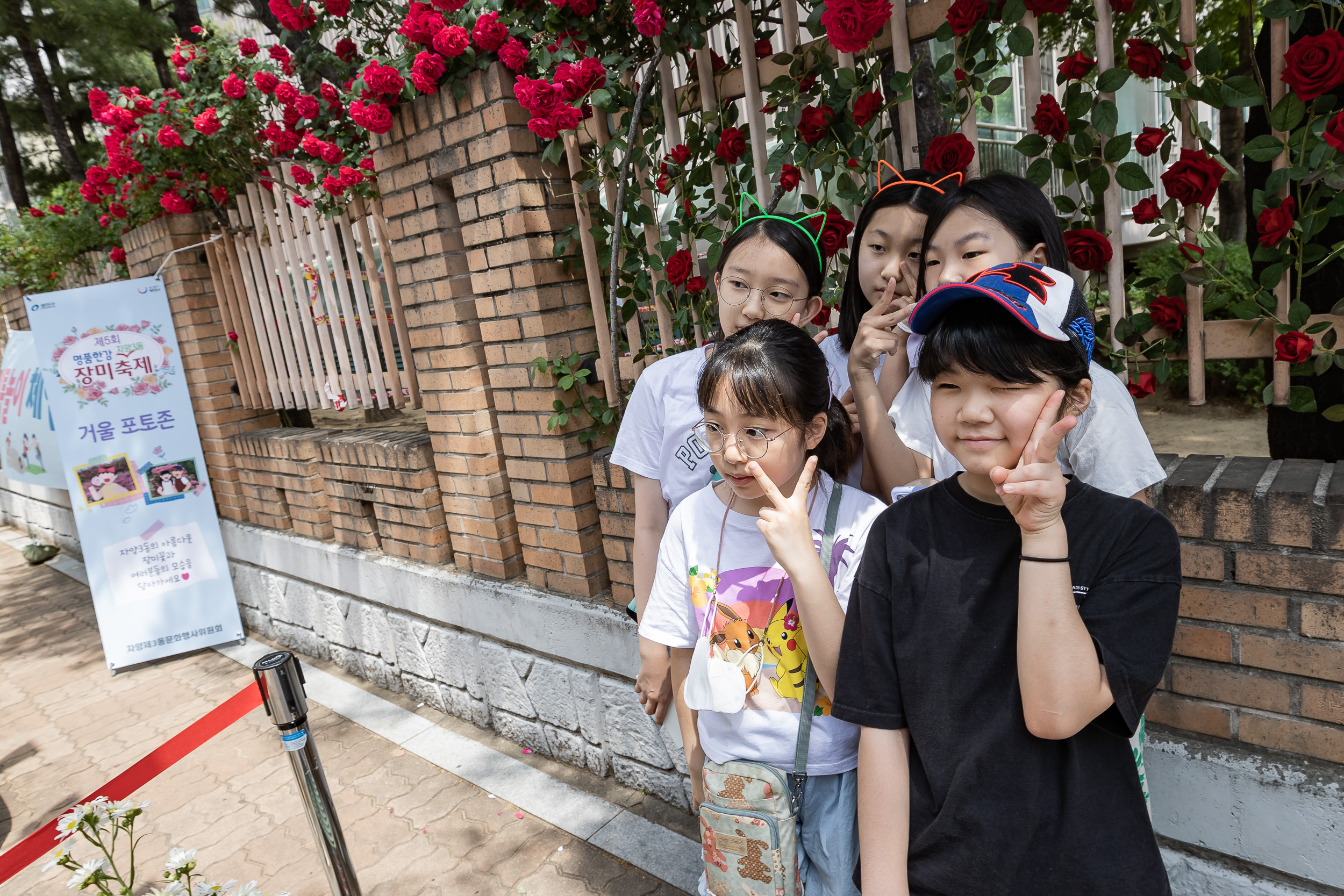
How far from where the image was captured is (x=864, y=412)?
1.67m

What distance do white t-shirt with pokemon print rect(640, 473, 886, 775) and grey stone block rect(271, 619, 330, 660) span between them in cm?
391

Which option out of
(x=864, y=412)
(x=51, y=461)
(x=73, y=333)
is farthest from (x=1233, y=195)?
(x=51, y=461)

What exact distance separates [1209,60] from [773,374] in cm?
117

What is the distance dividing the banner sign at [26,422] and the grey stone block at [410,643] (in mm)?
3436

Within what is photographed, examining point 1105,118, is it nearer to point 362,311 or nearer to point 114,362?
point 362,311

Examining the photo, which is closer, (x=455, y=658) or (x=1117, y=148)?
(x=1117, y=148)

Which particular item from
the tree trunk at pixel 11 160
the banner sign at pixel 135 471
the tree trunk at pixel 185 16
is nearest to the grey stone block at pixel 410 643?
the banner sign at pixel 135 471

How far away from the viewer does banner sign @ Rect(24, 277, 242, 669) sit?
5051 millimetres

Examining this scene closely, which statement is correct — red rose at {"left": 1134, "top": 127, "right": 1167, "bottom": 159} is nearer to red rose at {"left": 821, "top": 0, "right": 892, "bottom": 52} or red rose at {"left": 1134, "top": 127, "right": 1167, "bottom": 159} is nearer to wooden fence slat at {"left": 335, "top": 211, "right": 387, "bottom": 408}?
red rose at {"left": 821, "top": 0, "right": 892, "bottom": 52}

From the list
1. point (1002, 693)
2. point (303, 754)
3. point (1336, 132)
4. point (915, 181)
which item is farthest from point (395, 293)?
point (1336, 132)

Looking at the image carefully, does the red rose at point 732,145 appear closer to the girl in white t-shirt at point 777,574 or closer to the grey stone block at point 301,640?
the girl in white t-shirt at point 777,574

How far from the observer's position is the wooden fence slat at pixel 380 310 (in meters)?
3.89

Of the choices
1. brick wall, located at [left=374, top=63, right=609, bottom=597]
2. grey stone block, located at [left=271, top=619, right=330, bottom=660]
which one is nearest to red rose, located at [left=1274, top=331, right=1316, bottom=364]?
brick wall, located at [left=374, top=63, right=609, bottom=597]

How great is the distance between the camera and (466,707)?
385cm
